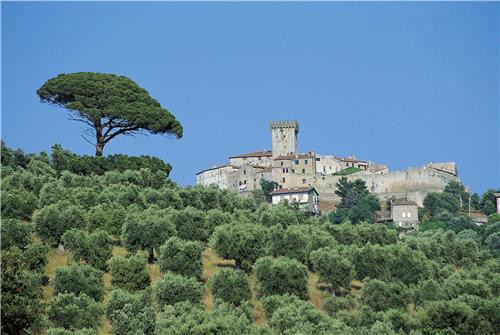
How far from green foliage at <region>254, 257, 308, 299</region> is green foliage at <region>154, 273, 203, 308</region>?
4630 millimetres

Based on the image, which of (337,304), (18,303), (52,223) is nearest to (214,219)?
(52,223)

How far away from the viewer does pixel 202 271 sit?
53.3 m

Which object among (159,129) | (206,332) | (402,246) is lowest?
(206,332)

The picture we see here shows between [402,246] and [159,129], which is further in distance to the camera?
[159,129]

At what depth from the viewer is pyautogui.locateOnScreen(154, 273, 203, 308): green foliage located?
1877 inches

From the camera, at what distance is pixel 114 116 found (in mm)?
78250

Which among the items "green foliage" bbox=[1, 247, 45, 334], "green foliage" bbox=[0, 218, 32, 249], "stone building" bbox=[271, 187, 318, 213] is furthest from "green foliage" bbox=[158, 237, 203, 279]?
"stone building" bbox=[271, 187, 318, 213]

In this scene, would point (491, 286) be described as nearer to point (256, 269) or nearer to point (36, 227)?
point (256, 269)

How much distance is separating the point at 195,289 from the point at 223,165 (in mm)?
109892

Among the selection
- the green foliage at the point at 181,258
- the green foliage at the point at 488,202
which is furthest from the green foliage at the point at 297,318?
the green foliage at the point at 488,202

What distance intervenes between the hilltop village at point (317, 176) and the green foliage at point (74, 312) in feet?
293

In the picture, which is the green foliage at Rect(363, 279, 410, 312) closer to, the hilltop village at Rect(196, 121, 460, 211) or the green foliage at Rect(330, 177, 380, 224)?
the green foliage at Rect(330, 177, 380, 224)

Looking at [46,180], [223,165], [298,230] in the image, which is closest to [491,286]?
[298,230]

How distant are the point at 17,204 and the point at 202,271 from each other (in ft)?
39.5
